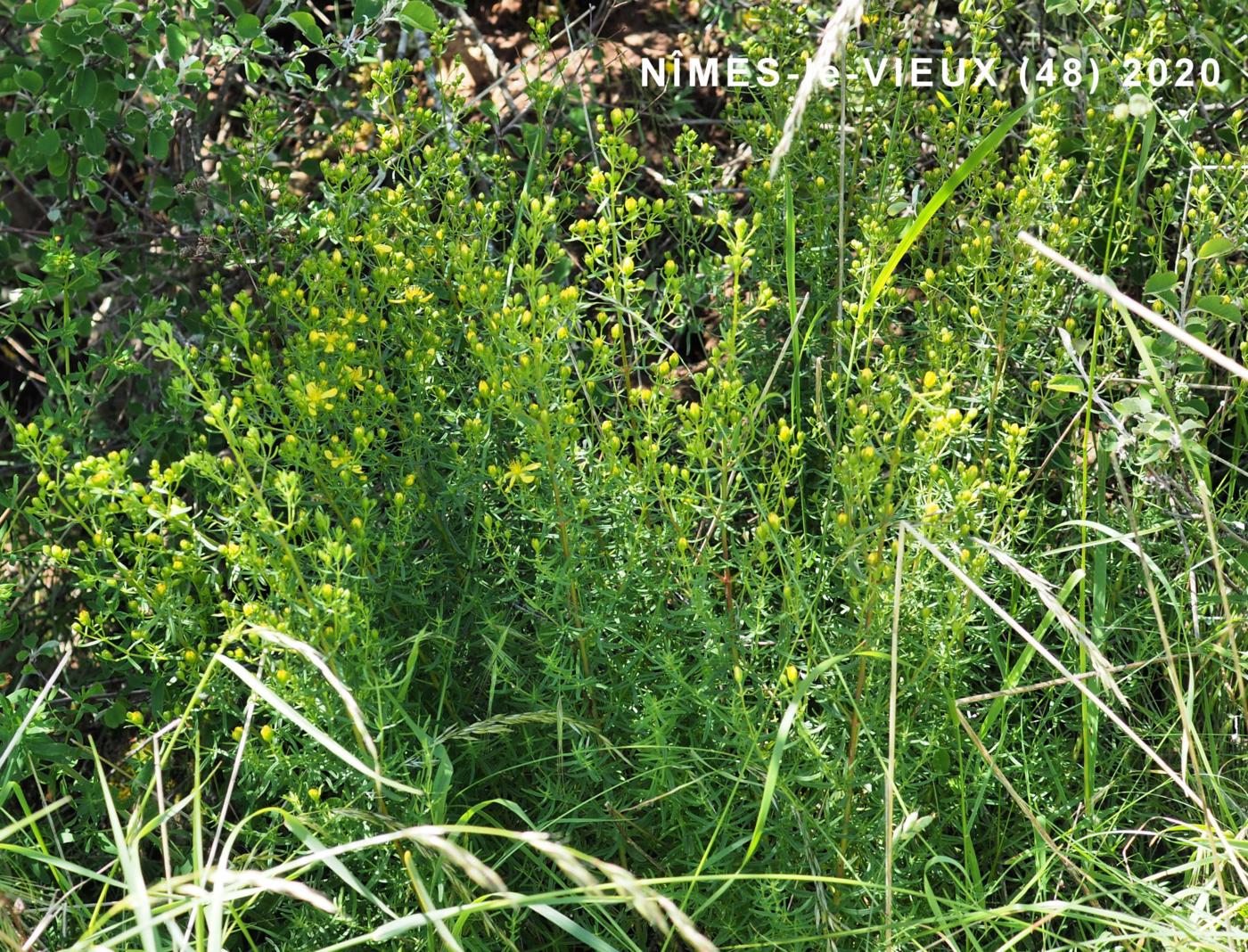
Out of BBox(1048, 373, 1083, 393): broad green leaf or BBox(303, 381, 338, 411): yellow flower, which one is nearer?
BBox(303, 381, 338, 411): yellow flower

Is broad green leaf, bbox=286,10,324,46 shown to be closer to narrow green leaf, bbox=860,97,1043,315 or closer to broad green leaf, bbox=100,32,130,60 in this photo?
broad green leaf, bbox=100,32,130,60

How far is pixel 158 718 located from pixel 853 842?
138cm

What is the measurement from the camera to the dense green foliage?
201 centimetres

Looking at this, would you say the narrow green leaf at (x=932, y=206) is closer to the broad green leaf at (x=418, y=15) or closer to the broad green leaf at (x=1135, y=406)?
the broad green leaf at (x=1135, y=406)

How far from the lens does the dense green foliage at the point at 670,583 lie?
6.59ft

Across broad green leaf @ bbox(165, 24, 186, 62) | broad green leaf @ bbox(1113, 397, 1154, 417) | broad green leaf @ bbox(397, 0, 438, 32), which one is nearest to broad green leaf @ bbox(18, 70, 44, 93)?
broad green leaf @ bbox(165, 24, 186, 62)

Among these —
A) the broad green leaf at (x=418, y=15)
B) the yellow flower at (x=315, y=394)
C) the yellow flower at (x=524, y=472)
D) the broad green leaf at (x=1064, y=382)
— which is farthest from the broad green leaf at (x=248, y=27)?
the broad green leaf at (x=1064, y=382)

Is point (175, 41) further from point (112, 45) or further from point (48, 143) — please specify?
point (48, 143)

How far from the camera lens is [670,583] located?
2201 mm

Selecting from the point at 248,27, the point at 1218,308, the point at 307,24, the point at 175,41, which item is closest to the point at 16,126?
the point at 175,41

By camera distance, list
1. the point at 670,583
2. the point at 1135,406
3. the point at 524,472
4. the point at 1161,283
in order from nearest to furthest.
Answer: the point at 524,472
the point at 670,583
the point at 1135,406
the point at 1161,283

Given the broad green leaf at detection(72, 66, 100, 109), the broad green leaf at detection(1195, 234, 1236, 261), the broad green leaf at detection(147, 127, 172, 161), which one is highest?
the broad green leaf at detection(72, 66, 100, 109)

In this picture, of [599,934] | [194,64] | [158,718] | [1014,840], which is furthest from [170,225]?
[1014,840]

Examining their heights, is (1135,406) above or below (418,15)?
below
